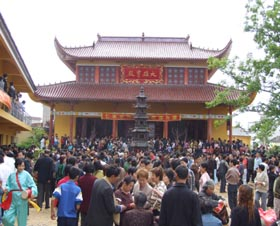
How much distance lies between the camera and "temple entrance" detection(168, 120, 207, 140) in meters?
31.9

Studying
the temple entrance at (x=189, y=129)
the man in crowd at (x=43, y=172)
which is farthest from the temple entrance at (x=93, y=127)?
the man in crowd at (x=43, y=172)

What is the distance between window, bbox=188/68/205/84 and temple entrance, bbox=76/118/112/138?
693 cm

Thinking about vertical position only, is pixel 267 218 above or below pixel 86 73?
below

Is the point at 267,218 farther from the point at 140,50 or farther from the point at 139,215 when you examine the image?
the point at 140,50

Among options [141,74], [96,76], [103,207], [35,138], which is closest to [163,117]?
[141,74]

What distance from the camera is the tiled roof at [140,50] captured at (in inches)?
1242

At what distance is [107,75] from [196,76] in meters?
6.65

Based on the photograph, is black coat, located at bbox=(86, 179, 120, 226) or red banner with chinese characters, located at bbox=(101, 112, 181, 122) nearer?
black coat, located at bbox=(86, 179, 120, 226)

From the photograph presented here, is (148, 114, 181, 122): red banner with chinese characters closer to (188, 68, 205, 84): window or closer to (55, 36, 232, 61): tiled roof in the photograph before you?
(188, 68, 205, 84): window

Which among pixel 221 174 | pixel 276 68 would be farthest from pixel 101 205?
pixel 276 68

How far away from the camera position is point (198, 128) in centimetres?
3219

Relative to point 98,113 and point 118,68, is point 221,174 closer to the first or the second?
point 98,113

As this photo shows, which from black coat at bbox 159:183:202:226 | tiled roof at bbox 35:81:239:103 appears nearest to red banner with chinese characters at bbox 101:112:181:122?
tiled roof at bbox 35:81:239:103

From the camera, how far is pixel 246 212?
5.10 m
